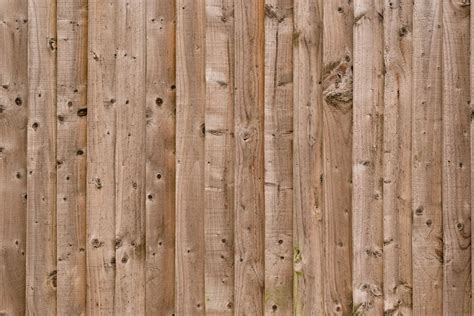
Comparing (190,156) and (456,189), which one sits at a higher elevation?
(190,156)

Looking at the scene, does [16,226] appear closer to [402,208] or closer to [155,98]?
[155,98]

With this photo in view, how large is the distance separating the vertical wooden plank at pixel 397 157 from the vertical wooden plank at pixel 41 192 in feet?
3.95

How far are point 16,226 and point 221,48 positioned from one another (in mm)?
1002

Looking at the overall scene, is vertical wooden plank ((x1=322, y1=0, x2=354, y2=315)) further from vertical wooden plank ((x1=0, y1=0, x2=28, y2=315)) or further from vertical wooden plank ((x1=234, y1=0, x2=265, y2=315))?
vertical wooden plank ((x1=0, y1=0, x2=28, y2=315))

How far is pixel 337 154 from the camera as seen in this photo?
7.73 feet

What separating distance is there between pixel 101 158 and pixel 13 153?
0.34m

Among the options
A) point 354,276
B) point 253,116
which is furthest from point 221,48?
point 354,276

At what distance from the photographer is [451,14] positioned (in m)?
2.31

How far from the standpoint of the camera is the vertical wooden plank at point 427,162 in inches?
90.6

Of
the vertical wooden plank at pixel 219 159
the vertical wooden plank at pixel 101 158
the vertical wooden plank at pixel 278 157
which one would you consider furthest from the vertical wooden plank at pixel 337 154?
the vertical wooden plank at pixel 101 158

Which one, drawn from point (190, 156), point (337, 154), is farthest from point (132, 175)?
point (337, 154)

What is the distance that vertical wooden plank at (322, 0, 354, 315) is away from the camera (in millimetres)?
2350

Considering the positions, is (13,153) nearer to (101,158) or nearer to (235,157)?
(101,158)

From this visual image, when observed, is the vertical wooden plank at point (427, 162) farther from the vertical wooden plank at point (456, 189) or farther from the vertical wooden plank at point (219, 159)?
the vertical wooden plank at point (219, 159)
